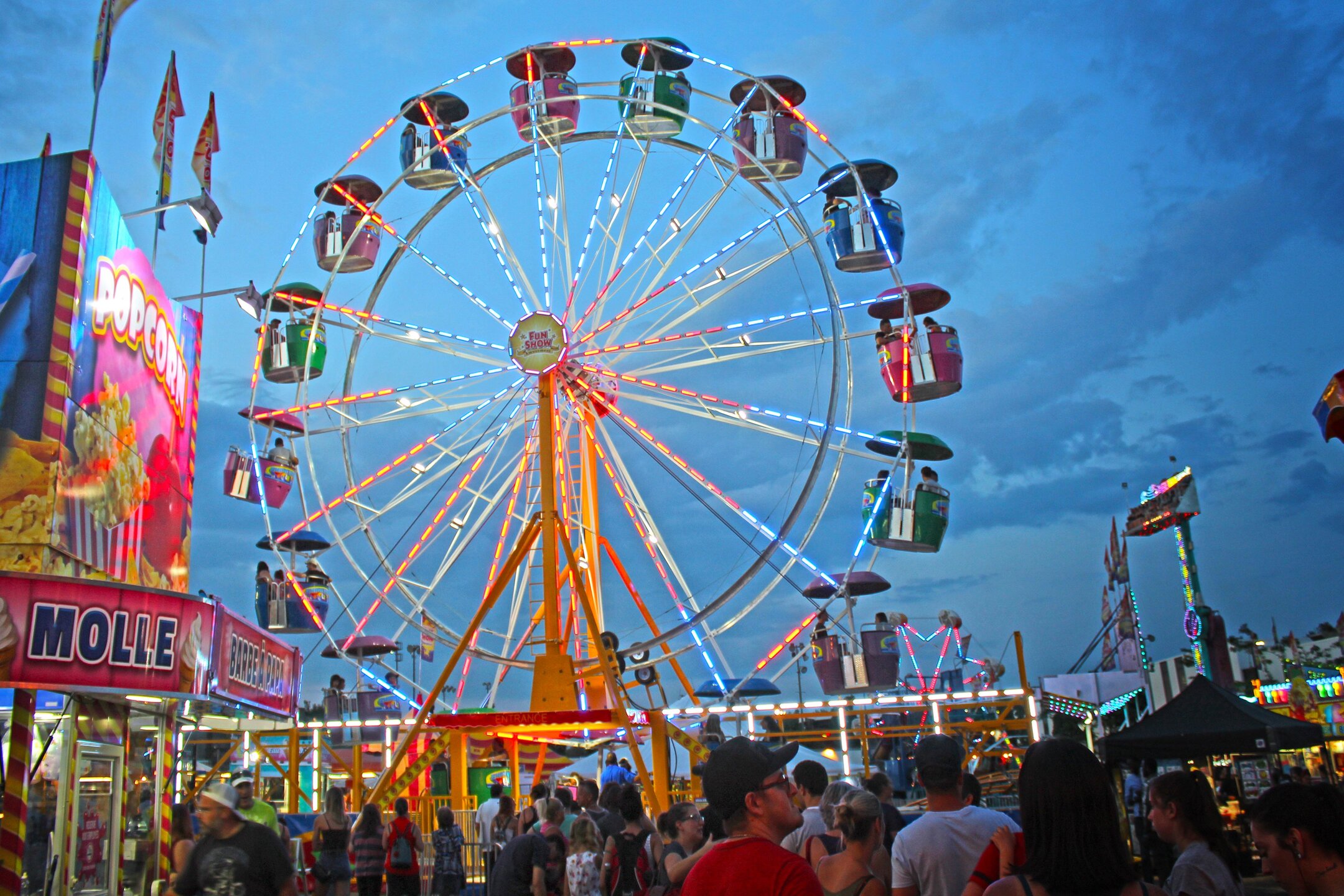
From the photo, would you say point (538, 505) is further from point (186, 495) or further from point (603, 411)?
point (186, 495)

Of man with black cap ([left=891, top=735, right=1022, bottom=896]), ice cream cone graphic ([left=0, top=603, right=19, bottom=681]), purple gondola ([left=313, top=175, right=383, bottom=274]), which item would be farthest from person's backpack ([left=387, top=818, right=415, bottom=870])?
purple gondola ([left=313, top=175, right=383, bottom=274])

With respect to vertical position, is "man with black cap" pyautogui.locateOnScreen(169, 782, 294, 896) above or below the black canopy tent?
below

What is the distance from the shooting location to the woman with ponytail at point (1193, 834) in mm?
3629

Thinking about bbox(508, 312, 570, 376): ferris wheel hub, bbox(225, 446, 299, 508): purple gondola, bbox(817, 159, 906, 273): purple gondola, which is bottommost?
bbox(225, 446, 299, 508): purple gondola

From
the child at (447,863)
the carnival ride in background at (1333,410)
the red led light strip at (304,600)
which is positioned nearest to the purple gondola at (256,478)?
the red led light strip at (304,600)

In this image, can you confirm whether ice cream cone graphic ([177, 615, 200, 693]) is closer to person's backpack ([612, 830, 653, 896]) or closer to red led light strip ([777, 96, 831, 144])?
person's backpack ([612, 830, 653, 896])

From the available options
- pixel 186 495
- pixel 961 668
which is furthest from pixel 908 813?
pixel 961 668

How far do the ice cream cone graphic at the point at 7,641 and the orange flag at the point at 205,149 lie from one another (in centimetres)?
823

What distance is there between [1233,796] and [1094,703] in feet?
28.2

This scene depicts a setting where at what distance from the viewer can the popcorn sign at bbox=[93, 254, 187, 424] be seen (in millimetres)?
10789

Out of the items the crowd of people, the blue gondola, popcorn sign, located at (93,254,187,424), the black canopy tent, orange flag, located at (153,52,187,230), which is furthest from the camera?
the blue gondola

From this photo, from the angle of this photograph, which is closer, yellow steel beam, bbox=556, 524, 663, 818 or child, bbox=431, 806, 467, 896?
child, bbox=431, 806, 467, 896

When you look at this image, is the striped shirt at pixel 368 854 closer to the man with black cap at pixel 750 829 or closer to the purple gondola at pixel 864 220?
the man with black cap at pixel 750 829

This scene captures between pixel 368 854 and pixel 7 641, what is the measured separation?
3056 millimetres
